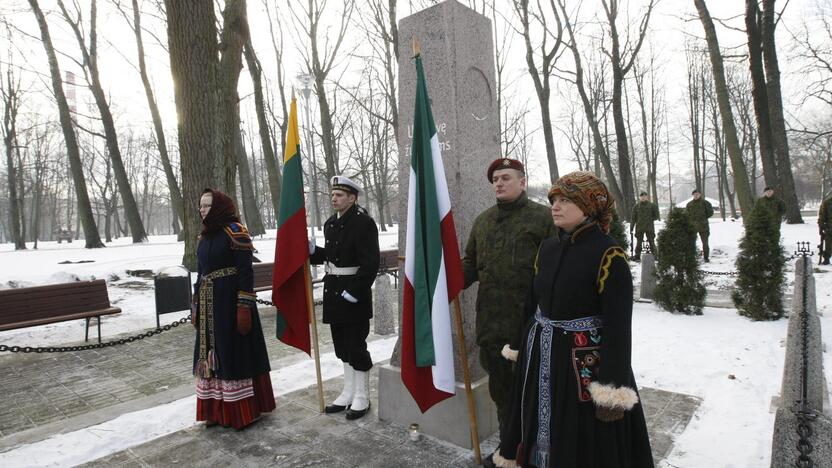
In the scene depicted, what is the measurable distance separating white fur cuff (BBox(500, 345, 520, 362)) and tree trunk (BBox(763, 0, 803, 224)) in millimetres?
17096

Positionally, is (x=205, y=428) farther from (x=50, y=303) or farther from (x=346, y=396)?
(x=50, y=303)

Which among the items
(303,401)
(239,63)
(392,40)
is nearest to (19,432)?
(303,401)

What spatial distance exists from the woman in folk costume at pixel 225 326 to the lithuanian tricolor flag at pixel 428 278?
1611 mm

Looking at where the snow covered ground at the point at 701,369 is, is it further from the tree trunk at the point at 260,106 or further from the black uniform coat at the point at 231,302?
the tree trunk at the point at 260,106

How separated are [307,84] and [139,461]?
40.7ft

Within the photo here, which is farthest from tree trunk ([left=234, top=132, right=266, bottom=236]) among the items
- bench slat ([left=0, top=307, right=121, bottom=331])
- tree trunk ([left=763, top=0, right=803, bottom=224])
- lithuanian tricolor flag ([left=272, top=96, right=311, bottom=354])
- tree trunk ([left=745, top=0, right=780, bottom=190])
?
tree trunk ([left=763, top=0, right=803, bottom=224])

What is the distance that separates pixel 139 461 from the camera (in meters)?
3.58

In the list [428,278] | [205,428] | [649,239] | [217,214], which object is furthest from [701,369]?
[649,239]

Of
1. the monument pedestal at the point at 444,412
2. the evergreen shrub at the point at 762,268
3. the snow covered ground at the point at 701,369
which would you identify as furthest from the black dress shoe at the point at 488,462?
the evergreen shrub at the point at 762,268

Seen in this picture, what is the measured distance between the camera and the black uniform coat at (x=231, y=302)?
409 centimetres

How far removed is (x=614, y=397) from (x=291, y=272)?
2.94 m

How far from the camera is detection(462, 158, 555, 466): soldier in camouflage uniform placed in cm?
311

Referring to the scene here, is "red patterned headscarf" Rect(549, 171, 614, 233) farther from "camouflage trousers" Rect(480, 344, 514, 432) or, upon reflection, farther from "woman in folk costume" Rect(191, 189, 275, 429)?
"woman in folk costume" Rect(191, 189, 275, 429)

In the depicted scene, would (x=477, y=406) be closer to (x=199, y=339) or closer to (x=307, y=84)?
(x=199, y=339)
